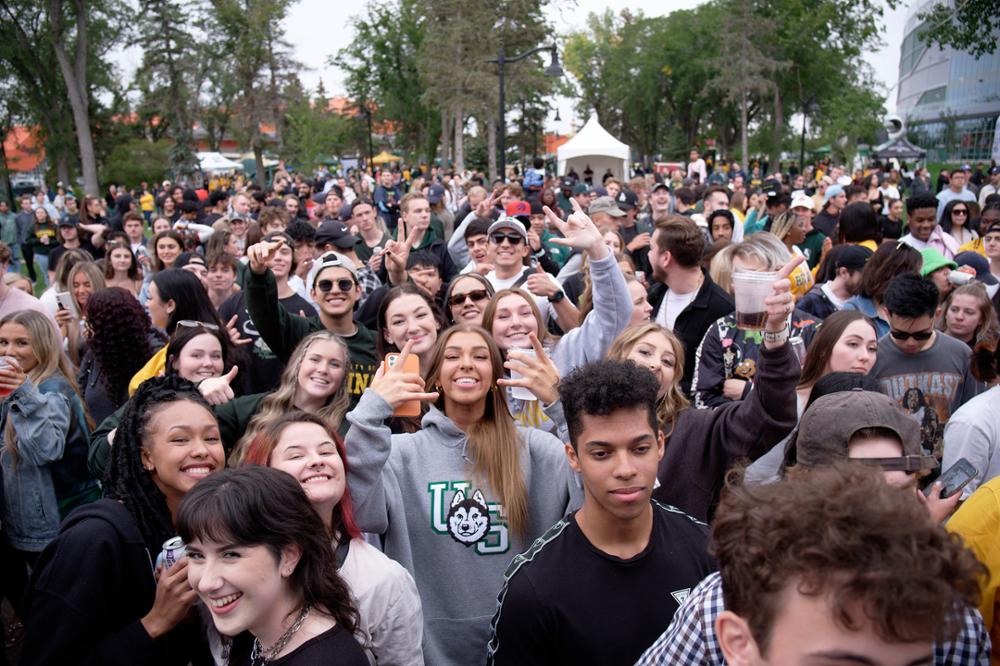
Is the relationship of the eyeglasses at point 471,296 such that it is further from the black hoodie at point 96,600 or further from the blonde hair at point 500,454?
the black hoodie at point 96,600

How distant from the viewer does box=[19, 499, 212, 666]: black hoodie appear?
2.56 meters

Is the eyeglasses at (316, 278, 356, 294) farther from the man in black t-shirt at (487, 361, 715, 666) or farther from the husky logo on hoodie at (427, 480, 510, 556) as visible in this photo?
the man in black t-shirt at (487, 361, 715, 666)

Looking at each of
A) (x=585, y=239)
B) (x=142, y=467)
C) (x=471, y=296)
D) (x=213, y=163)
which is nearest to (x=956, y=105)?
(x=213, y=163)

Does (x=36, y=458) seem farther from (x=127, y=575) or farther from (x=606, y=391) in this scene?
(x=606, y=391)

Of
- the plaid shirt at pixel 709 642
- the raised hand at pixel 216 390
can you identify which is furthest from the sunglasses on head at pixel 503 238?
the plaid shirt at pixel 709 642

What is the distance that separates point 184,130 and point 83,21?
11.1m

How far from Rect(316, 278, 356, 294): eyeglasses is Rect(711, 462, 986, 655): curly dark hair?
Answer: 3.91 metres

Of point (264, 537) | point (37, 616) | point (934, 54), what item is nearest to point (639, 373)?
point (264, 537)

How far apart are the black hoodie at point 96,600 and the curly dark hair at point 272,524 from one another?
43cm

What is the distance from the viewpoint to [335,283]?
17.1 ft

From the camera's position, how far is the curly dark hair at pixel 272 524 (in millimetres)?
2326

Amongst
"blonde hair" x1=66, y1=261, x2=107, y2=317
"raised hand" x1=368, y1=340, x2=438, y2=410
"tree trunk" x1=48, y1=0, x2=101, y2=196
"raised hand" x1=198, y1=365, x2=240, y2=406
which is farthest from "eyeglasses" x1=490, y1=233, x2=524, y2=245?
"tree trunk" x1=48, y1=0, x2=101, y2=196

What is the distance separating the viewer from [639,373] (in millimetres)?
2678

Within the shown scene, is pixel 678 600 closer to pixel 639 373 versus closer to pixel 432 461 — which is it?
pixel 639 373
